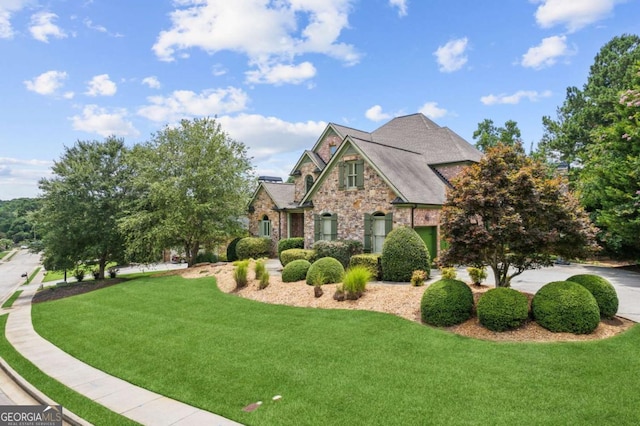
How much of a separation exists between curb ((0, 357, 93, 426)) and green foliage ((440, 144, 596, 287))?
30.1 ft

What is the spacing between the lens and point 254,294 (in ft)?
46.9

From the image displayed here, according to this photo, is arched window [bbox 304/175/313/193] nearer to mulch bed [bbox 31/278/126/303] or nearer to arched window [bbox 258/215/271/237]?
arched window [bbox 258/215/271/237]

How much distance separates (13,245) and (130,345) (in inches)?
6222

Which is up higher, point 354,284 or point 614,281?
point 354,284

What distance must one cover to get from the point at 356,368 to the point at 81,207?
70.9 ft

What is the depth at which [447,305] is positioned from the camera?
9633 mm

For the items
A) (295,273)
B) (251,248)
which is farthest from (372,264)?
(251,248)

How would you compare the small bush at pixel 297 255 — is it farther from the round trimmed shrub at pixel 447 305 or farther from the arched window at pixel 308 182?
the round trimmed shrub at pixel 447 305

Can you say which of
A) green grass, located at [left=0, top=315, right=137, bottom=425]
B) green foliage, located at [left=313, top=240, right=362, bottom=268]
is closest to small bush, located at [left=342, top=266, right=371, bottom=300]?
green foliage, located at [left=313, top=240, right=362, bottom=268]

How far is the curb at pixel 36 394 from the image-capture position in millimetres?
5891

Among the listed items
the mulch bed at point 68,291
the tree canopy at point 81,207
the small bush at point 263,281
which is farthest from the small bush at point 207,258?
the small bush at point 263,281

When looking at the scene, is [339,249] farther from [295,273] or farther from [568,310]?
[568,310]

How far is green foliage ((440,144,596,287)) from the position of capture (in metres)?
9.73

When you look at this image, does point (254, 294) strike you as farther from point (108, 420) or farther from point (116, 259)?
point (116, 259)
